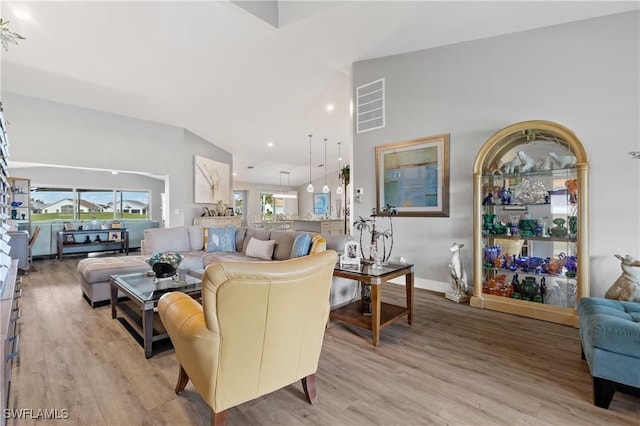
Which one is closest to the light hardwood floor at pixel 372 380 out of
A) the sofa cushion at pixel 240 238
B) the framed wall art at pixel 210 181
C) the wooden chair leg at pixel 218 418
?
the wooden chair leg at pixel 218 418

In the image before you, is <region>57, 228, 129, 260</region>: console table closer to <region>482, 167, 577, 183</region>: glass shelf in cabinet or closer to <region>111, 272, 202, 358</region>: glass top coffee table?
<region>111, 272, 202, 358</region>: glass top coffee table

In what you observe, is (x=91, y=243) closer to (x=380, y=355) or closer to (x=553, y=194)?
(x=380, y=355)

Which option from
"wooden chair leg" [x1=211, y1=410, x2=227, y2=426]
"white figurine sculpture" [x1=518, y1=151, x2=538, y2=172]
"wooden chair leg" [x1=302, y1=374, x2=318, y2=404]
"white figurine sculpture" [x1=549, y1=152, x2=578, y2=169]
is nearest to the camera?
"wooden chair leg" [x1=211, y1=410, x2=227, y2=426]

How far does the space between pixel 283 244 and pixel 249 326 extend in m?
2.83

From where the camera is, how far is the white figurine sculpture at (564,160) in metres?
2.95

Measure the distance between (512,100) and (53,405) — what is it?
4881mm

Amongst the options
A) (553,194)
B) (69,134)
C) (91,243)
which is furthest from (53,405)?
(91,243)

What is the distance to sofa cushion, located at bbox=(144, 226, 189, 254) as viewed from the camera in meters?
4.47

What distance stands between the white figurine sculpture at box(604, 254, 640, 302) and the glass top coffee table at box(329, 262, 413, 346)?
1.63 meters

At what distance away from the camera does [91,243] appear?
7340 mm

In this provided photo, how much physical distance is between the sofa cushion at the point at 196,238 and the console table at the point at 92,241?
4.12 meters

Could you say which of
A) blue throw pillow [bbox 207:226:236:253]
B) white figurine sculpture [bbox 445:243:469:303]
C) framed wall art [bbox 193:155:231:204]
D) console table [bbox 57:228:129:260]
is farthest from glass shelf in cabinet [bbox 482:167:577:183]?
console table [bbox 57:228:129:260]

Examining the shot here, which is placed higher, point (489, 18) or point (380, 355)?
point (489, 18)

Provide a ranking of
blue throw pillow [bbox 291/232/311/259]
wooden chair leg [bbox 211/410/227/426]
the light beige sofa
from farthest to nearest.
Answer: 1. blue throw pillow [bbox 291/232/311/259]
2. the light beige sofa
3. wooden chair leg [bbox 211/410/227/426]
